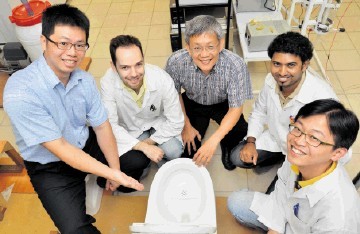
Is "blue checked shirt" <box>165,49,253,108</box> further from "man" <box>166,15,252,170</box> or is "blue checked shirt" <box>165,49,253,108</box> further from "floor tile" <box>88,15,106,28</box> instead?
"floor tile" <box>88,15,106,28</box>

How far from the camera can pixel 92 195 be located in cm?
177

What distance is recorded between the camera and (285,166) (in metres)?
1.33

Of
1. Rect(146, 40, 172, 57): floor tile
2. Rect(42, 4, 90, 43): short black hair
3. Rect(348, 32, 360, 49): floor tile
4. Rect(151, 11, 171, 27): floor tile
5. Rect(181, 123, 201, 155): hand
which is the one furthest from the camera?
Rect(151, 11, 171, 27): floor tile

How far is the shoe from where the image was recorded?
2.02 meters

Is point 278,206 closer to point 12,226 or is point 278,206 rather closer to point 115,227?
point 115,227

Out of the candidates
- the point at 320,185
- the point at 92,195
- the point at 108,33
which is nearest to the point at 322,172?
the point at 320,185

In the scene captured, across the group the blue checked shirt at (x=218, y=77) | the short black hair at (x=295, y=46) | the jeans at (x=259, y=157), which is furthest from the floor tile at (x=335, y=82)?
the short black hair at (x=295, y=46)

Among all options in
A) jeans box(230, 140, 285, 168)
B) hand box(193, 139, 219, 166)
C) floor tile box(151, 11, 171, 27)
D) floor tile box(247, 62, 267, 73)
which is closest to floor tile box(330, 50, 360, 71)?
floor tile box(247, 62, 267, 73)

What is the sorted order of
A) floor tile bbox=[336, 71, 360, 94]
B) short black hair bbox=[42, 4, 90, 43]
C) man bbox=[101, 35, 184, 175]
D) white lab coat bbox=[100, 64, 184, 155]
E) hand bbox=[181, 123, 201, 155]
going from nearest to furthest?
short black hair bbox=[42, 4, 90, 43] → man bbox=[101, 35, 184, 175] → white lab coat bbox=[100, 64, 184, 155] → hand bbox=[181, 123, 201, 155] → floor tile bbox=[336, 71, 360, 94]

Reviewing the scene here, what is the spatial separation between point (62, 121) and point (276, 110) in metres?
1.15

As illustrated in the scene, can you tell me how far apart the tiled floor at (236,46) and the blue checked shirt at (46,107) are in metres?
0.71

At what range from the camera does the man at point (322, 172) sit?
994mm

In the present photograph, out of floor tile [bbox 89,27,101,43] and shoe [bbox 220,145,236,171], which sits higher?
floor tile [bbox 89,27,101,43]

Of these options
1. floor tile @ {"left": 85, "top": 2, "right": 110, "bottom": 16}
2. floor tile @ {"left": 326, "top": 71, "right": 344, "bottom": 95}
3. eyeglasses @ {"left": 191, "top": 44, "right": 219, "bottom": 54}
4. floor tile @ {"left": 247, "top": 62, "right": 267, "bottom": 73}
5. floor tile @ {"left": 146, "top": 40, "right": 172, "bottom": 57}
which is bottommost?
floor tile @ {"left": 326, "top": 71, "right": 344, "bottom": 95}
